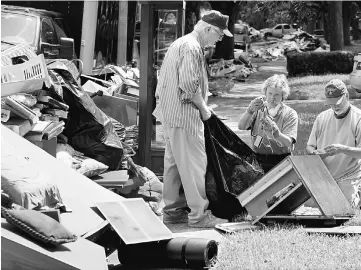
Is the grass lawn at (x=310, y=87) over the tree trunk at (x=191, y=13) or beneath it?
beneath

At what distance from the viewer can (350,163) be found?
716 centimetres

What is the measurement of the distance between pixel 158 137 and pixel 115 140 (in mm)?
1161

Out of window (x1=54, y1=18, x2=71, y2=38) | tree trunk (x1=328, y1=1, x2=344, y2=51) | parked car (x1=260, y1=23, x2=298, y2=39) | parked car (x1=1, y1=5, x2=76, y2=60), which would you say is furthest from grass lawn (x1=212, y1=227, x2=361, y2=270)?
parked car (x1=260, y1=23, x2=298, y2=39)

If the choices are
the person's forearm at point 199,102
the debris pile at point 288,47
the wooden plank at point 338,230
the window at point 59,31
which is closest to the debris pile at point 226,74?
the debris pile at point 288,47

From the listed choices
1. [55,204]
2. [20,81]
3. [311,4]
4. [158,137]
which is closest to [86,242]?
[55,204]

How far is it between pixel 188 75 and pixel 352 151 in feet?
5.12

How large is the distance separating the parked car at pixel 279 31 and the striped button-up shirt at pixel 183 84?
6122cm

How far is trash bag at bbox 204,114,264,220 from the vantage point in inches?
286

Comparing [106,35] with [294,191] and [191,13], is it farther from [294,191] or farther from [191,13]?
[294,191]

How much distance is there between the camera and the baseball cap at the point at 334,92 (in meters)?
7.03

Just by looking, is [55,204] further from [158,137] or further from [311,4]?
[311,4]

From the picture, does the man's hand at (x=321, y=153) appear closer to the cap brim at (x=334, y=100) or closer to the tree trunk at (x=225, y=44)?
the cap brim at (x=334, y=100)

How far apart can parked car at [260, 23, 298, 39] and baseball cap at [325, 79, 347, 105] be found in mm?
61126

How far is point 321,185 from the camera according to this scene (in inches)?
258
